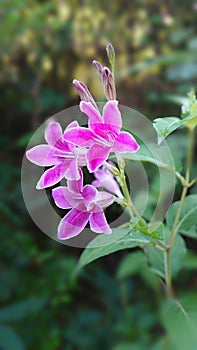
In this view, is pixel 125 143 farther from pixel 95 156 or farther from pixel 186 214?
pixel 186 214

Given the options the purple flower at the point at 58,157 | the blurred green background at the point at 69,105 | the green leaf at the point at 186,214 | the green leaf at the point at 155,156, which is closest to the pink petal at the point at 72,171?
the purple flower at the point at 58,157

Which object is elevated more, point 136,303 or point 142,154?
point 142,154

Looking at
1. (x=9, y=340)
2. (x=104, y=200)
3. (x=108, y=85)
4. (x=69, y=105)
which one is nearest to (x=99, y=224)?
(x=104, y=200)

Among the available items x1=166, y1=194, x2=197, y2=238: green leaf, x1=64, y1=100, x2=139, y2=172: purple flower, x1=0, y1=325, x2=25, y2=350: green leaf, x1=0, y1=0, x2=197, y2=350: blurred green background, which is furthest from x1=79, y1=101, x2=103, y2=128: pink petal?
x1=0, y1=325, x2=25, y2=350: green leaf

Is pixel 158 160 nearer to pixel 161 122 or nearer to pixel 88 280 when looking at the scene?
pixel 161 122

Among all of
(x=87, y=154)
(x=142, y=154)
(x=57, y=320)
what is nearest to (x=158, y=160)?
(x=142, y=154)

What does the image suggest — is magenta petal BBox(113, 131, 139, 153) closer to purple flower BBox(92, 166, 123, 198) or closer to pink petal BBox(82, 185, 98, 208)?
pink petal BBox(82, 185, 98, 208)
